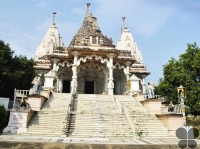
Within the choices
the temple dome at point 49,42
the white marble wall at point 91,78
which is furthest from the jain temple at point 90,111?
the temple dome at point 49,42

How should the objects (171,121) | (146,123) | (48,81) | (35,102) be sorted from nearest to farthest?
(146,123), (171,121), (35,102), (48,81)

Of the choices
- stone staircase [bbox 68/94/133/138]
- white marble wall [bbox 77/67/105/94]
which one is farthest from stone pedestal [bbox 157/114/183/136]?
white marble wall [bbox 77/67/105/94]

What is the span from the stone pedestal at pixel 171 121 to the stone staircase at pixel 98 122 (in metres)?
2.91

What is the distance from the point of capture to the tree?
20847 millimetres

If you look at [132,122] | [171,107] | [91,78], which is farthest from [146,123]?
[91,78]

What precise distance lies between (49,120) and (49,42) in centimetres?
2783

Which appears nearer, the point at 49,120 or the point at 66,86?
the point at 49,120

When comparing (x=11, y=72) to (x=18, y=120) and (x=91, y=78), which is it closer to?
(x=18, y=120)

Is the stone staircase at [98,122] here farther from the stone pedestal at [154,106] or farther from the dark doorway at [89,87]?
the dark doorway at [89,87]

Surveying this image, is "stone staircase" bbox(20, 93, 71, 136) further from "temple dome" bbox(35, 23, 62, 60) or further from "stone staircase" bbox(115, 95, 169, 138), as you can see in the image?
"temple dome" bbox(35, 23, 62, 60)

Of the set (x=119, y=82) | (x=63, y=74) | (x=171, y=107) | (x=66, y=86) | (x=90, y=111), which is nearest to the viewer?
(x=90, y=111)

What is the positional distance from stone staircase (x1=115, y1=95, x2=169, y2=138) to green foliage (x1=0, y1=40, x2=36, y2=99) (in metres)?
10.7

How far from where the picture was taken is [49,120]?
1384 cm

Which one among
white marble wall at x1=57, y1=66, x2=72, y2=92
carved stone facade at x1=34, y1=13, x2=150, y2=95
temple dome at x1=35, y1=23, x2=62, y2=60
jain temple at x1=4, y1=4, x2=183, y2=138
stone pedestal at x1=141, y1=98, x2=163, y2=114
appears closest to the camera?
jain temple at x1=4, y1=4, x2=183, y2=138
